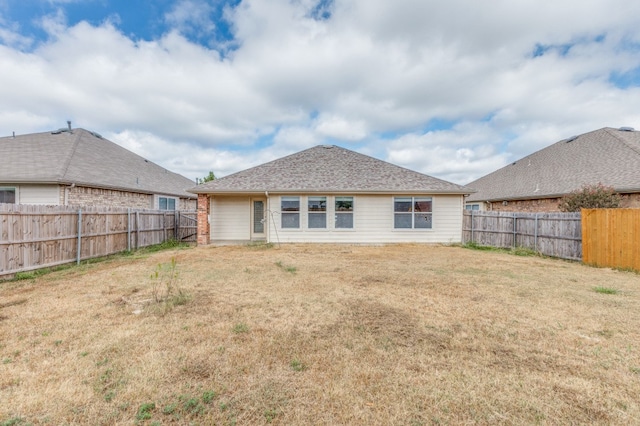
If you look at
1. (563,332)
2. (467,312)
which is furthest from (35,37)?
(563,332)

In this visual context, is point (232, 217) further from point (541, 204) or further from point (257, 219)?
point (541, 204)

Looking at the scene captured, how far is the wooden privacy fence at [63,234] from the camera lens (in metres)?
6.89

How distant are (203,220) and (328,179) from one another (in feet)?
20.4

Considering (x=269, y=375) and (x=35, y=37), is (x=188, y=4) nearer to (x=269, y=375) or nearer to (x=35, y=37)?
(x=35, y=37)

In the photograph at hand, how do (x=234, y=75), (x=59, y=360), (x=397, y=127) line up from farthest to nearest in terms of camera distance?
1. (x=397, y=127)
2. (x=234, y=75)
3. (x=59, y=360)

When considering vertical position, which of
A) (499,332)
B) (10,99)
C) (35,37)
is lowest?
(499,332)

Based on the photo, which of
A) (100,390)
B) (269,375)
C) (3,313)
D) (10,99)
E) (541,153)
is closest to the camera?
(100,390)

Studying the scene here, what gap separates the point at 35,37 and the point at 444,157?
3642 cm

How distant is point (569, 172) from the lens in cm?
1550

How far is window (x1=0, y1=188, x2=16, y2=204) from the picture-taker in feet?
37.5

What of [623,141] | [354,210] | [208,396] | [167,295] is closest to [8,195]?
[167,295]

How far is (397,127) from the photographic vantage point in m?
22.9

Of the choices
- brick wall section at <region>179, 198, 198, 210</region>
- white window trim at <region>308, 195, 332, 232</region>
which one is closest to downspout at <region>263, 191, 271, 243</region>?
white window trim at <region>308, 195, 332, 232</region>

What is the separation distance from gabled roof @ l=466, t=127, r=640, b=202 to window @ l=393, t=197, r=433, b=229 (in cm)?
678
